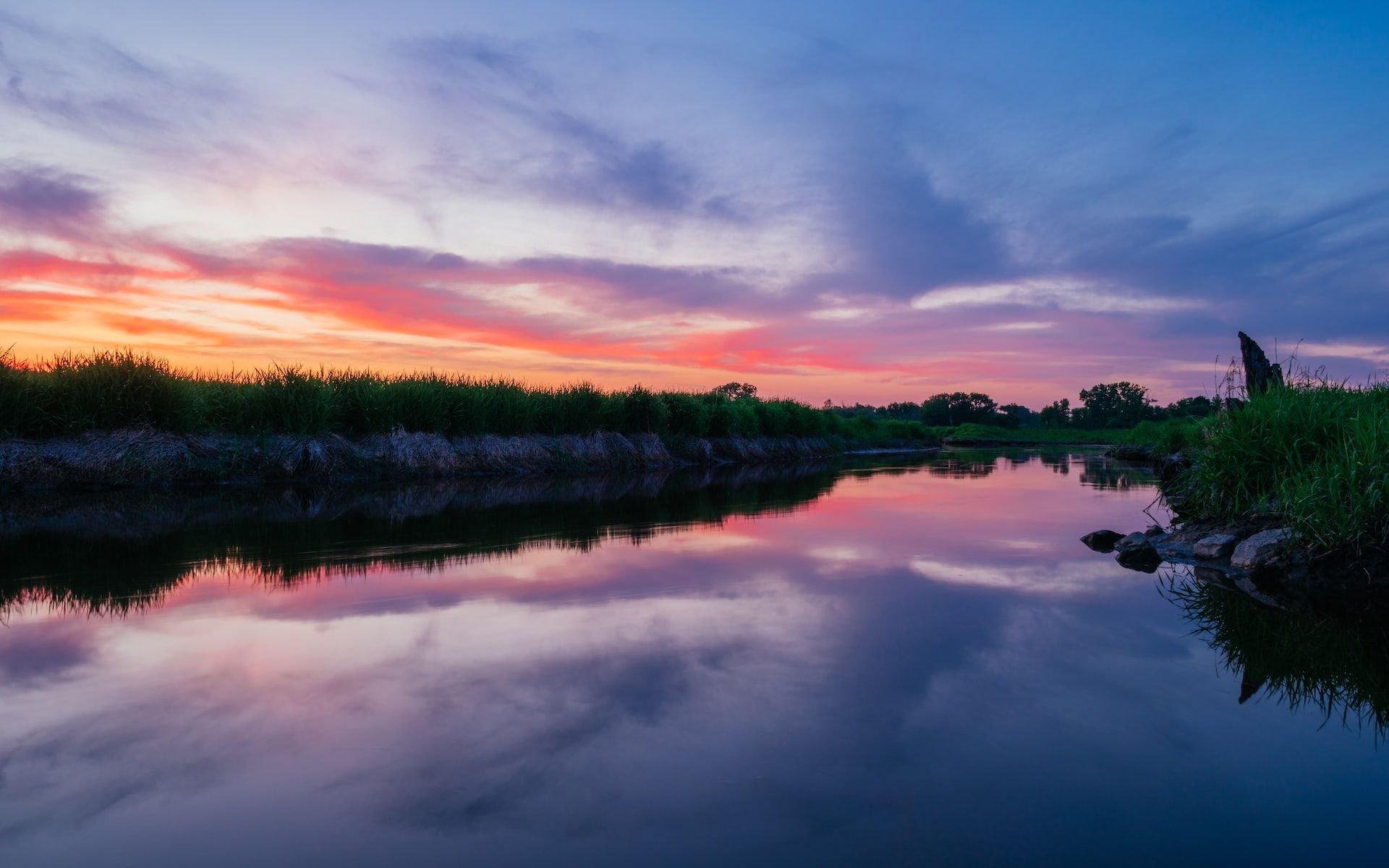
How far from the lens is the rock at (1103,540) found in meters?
7.19

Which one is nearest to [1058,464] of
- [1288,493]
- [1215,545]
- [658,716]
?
[1215,545]

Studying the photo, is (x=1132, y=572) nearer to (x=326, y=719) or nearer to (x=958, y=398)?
(x=326, y=719)

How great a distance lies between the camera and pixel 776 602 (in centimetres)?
473

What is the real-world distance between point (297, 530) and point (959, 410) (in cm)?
6040

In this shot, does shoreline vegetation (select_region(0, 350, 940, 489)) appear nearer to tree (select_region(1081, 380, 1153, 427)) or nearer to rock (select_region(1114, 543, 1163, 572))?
rock (select_region(1114, 543, 1163, 572))

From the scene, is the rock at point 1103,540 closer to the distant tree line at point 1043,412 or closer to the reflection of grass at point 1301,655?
the reflection of grass at point 1301,655

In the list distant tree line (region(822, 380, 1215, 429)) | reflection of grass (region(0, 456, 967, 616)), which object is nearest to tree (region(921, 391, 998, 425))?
distant tree line (region(822, 380, 1215, 429))

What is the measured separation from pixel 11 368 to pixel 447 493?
6578mm

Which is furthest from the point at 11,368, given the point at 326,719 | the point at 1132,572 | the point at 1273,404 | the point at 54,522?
the point at 1273,404

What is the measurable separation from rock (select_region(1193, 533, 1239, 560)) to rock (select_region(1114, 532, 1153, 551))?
0.41 metres

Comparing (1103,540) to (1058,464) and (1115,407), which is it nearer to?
(1058,464)

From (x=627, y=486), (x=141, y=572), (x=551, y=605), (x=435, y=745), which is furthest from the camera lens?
(x=627, y=486)

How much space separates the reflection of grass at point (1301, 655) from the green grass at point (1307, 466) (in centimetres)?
97

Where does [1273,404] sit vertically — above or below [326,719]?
above
